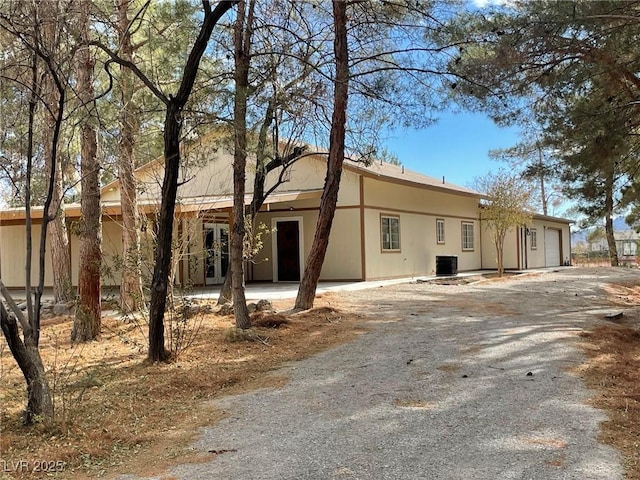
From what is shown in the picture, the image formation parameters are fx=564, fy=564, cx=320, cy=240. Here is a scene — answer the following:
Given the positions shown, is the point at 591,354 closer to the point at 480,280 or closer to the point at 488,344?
the point at 488,344

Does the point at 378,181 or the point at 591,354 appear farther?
the point at 378,181

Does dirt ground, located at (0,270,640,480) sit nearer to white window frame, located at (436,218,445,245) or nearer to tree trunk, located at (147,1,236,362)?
tree trunk, located at (147,1,236,362)

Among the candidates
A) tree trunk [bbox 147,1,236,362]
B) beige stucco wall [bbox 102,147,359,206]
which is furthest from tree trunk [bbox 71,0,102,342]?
beige stucco wall [bbox 102,147,359,206]

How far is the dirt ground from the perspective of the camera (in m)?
3.76

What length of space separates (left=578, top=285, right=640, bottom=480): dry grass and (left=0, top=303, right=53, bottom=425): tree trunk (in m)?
3.99

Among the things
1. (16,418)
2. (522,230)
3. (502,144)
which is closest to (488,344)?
(16,418)

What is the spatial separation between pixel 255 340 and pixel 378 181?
399 inches

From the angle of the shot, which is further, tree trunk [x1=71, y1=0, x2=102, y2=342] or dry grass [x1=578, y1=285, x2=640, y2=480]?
tree trunk [x1=71, y1=0, x2=102, y2=342]

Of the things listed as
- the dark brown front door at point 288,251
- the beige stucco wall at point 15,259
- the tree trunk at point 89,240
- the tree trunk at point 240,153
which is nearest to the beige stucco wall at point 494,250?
the dark brown front door at point 288,251

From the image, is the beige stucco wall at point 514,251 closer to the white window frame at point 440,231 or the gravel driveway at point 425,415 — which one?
the white window frame at point 440,231

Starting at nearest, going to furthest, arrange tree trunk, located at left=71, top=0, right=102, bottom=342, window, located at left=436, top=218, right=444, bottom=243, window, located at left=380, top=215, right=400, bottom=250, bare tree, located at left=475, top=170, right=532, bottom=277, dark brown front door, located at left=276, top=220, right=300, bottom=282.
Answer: tree trunk, located at left=71, top=0, right=102, bottom=342
dark brown front door, located at left=276, top=220, right=300, bottom=282
window, located at left=380, top=215, right=400, bottom=250
bare tree, located at left=475, top=170, right=532, bottom=277
window, located at left=436, top=218, right=444, bottom=243

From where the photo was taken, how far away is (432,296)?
12.8 meters

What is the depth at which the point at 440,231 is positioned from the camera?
20.9 metres

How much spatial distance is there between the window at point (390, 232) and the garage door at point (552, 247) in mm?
12398
